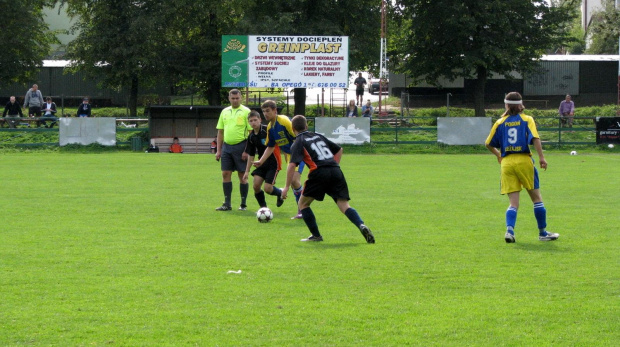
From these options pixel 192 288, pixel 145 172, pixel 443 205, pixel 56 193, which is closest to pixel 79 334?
pixel 192 288

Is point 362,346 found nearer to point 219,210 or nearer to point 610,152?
point 219,210

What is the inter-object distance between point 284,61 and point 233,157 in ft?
71.6

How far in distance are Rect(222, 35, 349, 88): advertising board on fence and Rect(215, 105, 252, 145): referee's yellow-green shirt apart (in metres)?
21.3

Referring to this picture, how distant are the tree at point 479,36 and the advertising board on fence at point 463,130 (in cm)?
1143

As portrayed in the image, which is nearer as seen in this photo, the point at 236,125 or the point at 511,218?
the point at 511,218

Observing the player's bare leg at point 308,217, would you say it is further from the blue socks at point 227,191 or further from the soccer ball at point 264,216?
the blue socks at point 227,191

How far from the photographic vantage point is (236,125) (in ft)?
45.7

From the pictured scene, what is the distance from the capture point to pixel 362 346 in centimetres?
571

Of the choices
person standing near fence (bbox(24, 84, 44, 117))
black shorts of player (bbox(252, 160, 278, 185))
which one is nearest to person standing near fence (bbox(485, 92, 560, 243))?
black shorts of player (bbox(252, 160, 278, 185))

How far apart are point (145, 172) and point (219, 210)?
9.16 m

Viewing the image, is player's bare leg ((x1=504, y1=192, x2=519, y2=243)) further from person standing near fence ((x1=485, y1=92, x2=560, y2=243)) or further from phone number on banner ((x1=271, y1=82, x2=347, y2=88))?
phone number on banner ((x1=271, y1=82, x2=347, y2=88))

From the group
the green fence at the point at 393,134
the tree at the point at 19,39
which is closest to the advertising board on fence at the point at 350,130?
the green fence at the point at 393,134

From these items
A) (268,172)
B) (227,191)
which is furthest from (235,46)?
(268,172)

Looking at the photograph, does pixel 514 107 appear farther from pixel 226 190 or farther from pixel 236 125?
pixel 226 190
